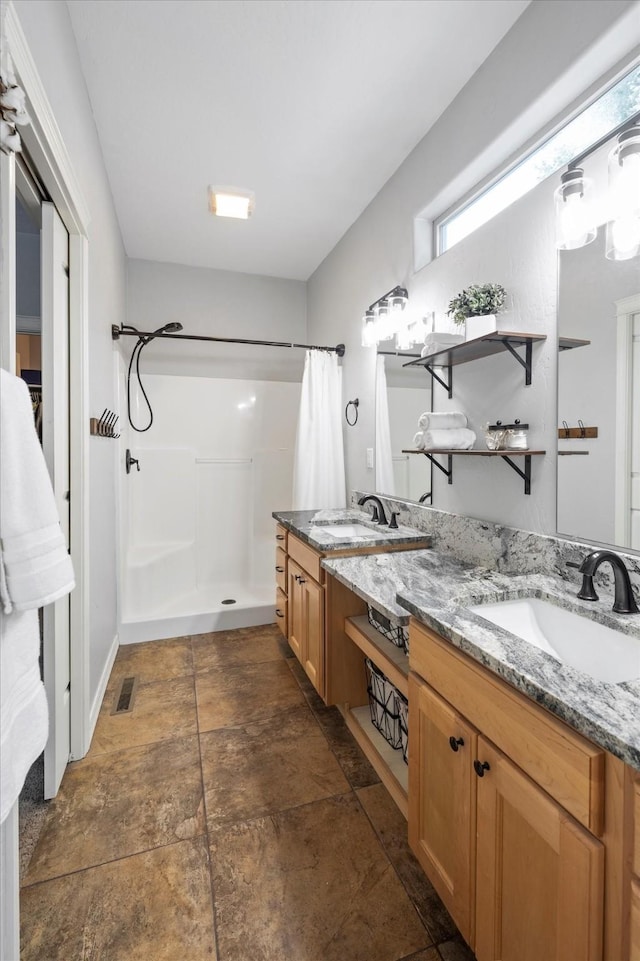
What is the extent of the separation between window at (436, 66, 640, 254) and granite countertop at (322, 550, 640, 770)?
1325 mm

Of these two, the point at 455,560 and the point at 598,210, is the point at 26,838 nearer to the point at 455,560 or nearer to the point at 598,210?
the point at 455,560

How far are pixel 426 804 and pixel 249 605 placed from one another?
7.17 feet

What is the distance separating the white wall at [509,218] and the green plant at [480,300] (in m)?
0.05

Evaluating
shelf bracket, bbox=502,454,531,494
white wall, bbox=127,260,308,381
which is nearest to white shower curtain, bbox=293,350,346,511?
white wall, bbox=127,260,308,381

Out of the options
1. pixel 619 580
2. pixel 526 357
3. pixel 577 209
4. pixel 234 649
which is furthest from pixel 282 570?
pixel 577 209

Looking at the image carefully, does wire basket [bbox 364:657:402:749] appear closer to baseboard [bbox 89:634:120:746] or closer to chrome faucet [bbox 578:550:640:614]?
chrome faucet [bbox 578:550:640:614]

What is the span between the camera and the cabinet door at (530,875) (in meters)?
0.68

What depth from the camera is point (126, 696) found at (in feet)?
7.47

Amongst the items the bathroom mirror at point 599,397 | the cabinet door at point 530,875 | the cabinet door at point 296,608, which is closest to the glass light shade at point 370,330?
the bathroom mirror at point 599,397

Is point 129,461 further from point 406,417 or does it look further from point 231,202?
point 406,417

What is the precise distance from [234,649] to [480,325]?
2.35 metres

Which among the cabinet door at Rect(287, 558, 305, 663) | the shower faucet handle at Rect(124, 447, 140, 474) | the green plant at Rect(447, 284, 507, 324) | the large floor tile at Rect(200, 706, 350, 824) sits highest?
the green plant at Rect(447, 284, 507, 324)

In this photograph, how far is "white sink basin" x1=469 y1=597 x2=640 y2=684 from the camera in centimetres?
95

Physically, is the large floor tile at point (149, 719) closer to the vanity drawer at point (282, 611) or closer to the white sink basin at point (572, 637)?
the vanity drawer at point (282, 611)
